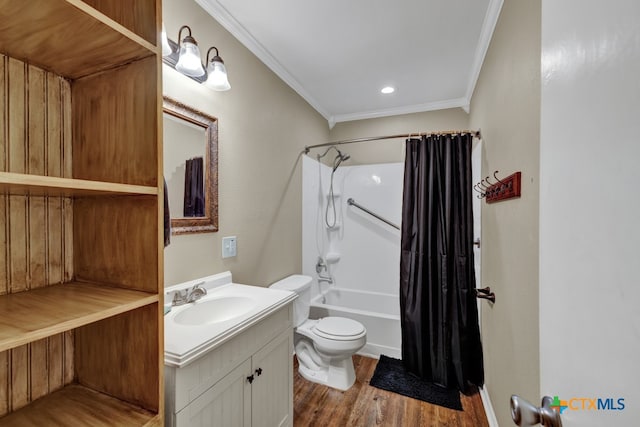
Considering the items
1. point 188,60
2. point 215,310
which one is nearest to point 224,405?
point 215,310

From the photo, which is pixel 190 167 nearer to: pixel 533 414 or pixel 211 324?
pixel 211 324

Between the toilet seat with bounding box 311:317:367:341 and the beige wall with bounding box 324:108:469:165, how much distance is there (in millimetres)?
1811

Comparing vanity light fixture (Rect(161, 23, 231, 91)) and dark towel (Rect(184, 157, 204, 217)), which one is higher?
vanity light fixture (Rect(161, 23, 231, 91))

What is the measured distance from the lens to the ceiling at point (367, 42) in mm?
1623

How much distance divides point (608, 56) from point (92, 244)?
121 cm

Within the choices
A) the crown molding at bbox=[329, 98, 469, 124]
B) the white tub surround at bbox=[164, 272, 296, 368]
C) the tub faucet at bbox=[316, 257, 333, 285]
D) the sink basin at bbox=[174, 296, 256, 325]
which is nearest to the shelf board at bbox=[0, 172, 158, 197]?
the white tub surround at bbox=[164, 272, 296, 368]

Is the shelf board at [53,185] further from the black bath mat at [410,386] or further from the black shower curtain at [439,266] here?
the black bath mat at [410,386]

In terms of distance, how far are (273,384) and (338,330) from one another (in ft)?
2.71

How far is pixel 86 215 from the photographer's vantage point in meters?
0.85

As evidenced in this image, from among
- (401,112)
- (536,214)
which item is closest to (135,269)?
(536,214)

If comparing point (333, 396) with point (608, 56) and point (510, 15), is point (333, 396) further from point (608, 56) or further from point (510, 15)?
point (510, 15)

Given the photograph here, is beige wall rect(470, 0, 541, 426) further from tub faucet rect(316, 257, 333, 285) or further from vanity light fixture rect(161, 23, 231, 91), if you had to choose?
tub faucet rect(316, 257, 333, 285)

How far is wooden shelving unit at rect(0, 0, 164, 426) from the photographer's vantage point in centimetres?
71

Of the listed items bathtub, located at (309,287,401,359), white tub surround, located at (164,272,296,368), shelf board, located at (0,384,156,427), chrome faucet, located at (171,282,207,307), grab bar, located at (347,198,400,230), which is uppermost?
grab bar, located at (347,198,400,230)
